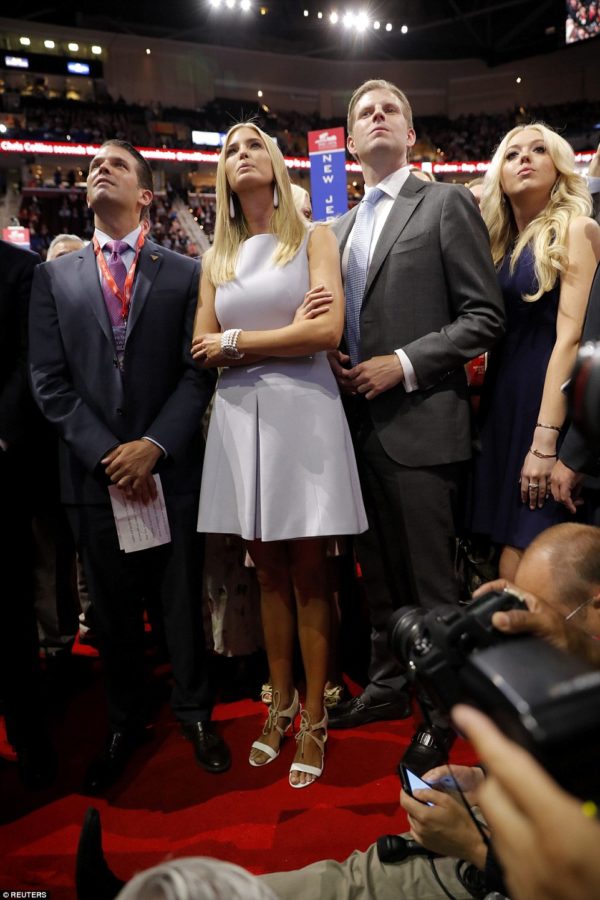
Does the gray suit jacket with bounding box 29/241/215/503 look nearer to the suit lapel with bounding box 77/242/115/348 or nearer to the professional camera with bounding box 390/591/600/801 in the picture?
the suit lapel with bounding box 77/242/115/348

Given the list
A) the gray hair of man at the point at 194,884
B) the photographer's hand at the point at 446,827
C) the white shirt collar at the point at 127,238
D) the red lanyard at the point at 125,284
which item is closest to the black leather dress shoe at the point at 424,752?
the photographer's hand at the point at 446,827

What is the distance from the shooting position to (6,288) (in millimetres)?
2012

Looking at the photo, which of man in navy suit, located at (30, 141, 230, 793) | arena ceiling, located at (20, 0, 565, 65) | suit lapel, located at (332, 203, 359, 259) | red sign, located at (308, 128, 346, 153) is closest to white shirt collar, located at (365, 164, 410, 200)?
suit lapel, located at (332, 203, 359, 259)

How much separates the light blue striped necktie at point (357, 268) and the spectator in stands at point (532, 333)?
1.53 ft

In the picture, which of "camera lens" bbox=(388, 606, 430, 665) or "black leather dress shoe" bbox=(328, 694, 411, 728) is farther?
"black leather dress shoe" bbox=(328, 694, 411, 728)

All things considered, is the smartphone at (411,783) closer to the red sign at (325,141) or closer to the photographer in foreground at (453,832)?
the photographer in foreground at (453,832)

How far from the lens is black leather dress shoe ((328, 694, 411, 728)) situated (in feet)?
7.13

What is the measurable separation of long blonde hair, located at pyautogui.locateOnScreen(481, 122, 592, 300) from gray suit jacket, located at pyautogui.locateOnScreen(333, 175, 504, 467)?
0.17 meters

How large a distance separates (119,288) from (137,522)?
30.2 inches

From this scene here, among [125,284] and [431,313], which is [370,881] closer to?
[431,313]

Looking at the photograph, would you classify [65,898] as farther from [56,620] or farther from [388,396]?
[388,396]

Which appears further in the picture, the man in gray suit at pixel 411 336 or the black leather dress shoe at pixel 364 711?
the black leather dress shoe at pixel 364 711

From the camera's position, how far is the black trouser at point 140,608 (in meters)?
2.05

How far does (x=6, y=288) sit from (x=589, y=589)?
1.89 meters
